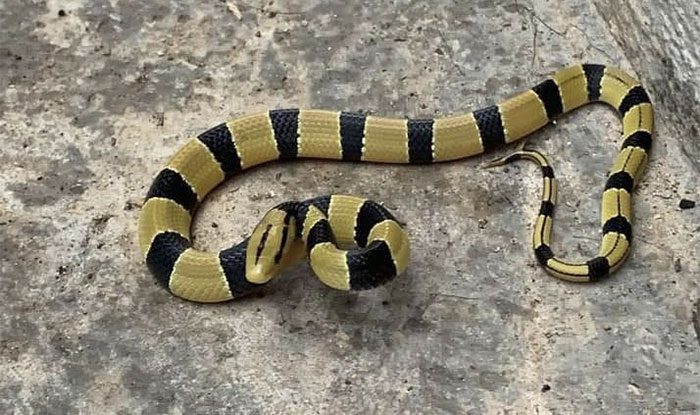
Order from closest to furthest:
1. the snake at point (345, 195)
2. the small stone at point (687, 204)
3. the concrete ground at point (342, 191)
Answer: the concrete ground at point (342, 191), the snake at point (345, 195), the small stone at point (687, 204)

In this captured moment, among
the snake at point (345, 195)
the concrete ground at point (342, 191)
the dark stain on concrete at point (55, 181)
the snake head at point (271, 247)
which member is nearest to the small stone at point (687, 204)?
the concrete ground at point (342, 191)

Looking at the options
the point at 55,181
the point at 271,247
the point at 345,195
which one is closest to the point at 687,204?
the point at 345,195

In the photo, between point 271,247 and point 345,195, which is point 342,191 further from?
point 271,247

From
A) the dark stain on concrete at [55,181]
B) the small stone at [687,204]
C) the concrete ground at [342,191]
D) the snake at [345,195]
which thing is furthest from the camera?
the dark stain on concrete at [55,181]

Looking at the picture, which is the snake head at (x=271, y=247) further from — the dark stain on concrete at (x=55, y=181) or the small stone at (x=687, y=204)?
the small stone at (x=687, y=204)

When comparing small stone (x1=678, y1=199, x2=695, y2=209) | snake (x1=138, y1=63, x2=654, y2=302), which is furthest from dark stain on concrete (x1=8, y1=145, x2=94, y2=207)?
small stone (x1=678, y1=199, x2=695, y2=209)

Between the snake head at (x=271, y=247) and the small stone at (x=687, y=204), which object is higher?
the snake head at (x=271, y=247)

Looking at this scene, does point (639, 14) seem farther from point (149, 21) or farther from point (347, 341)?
point (149, 21)

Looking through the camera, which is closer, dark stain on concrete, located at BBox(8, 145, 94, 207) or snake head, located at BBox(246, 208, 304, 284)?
snake head, located at BBox(246, 208, 304, 284)

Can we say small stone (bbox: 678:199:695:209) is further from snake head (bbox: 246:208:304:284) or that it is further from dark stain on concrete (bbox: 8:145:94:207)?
dark stain on concrete (bbox: 8:145:94:207)
